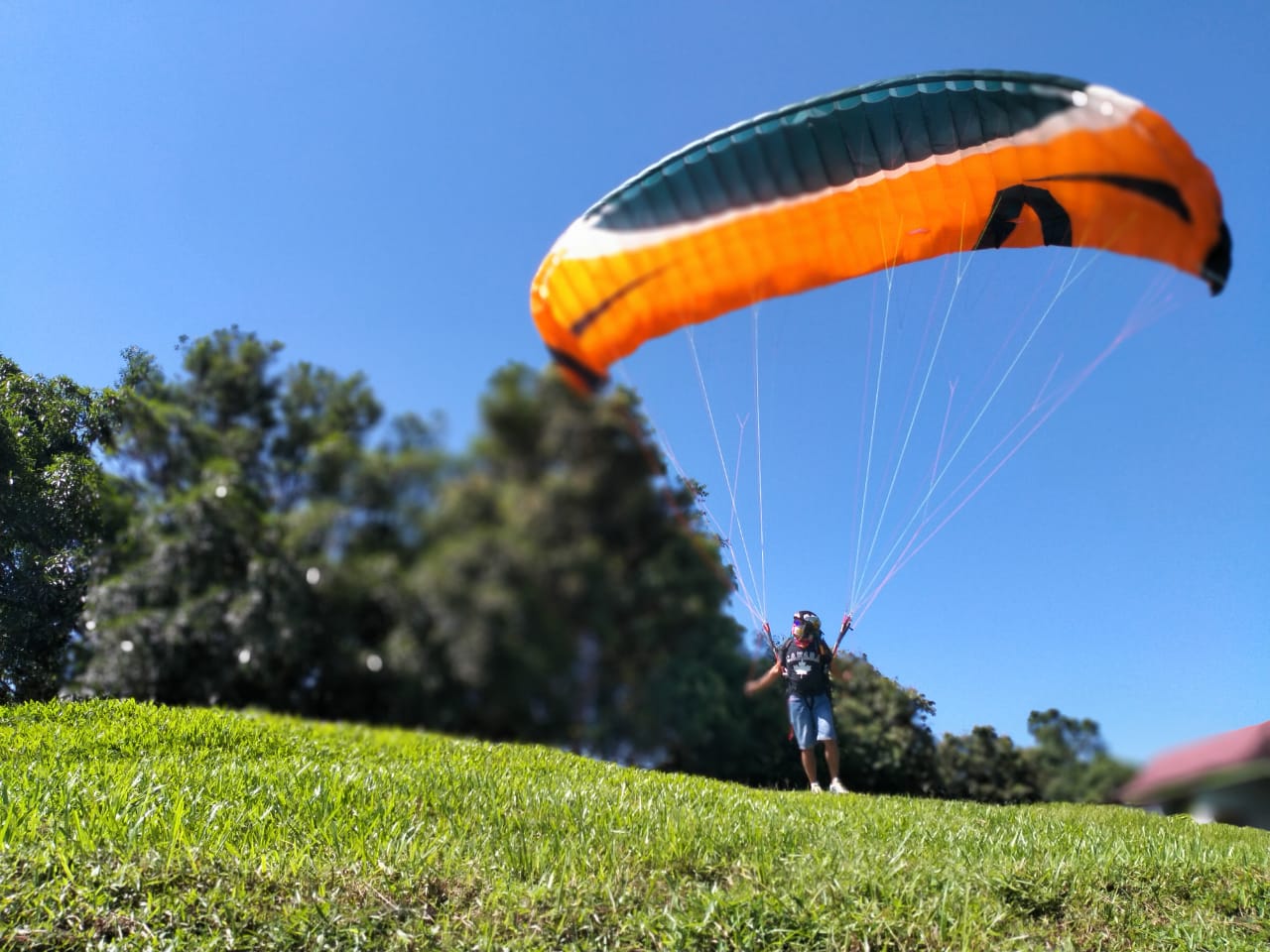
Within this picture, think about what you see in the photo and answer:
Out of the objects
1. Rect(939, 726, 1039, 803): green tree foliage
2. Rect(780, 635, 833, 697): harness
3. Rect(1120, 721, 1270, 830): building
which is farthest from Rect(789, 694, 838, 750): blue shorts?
Rect(939, 726, 1039, 803): green tree foliage

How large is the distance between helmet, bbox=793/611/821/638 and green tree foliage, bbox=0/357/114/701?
229 cm

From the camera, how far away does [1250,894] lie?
437cm

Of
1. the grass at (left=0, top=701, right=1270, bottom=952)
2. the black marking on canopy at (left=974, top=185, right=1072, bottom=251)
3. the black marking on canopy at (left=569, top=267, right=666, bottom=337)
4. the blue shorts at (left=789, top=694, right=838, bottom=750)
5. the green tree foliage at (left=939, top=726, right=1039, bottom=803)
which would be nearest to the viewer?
the black marking on canopy at (left=569, top=267, right=666, bottom=337)

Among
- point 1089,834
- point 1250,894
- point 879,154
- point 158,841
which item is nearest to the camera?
point 158,841

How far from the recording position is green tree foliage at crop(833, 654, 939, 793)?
4801 millimetres

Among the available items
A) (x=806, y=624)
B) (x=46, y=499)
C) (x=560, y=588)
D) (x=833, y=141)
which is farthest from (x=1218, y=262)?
(x=46, y=499)

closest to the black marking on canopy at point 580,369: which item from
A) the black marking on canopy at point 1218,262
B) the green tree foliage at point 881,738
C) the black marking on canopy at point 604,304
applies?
the black marking on canopy at point 604,304

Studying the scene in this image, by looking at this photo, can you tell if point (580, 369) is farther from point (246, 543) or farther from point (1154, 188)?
point (1154, 188)

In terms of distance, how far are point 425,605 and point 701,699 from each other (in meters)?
0.78

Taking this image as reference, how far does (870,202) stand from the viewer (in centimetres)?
382

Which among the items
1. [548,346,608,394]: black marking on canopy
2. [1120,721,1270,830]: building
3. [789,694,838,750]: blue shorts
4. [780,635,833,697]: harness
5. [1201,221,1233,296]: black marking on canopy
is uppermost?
[1201,221,1233,296]: black marking on canopy

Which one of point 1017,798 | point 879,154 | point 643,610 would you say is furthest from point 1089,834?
point 643,610

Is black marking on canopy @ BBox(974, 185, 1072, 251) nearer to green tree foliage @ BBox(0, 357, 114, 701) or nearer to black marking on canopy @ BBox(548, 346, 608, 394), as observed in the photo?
black marking on canopy @ BBox(548, 346, 608, 394)

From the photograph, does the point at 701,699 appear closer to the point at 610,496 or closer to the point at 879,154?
the point at 610,496
